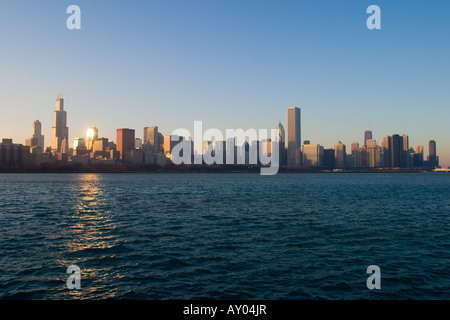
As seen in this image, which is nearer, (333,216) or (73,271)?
(73,271)

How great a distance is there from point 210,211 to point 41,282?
107 feet

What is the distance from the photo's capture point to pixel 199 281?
18984 millimetres

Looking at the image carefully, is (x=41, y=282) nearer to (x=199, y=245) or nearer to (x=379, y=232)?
(x=199, y=245)

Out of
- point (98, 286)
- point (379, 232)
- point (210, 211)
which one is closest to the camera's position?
point (98, 286)

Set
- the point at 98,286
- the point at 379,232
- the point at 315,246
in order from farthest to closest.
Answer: the point at 379,232, the point at 315,246, the point at 98,286

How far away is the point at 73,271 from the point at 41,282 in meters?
2.27

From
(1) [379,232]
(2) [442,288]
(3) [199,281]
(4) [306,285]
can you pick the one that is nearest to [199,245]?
(3) [199,281]
